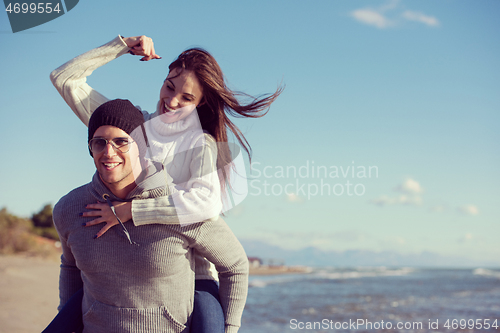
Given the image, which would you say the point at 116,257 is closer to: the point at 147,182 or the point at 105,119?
the point at 147,182

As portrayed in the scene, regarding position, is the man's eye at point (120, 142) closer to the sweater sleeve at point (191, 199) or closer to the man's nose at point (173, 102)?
the sweater sleeve at point (191, 199)

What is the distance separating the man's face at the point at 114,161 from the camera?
5.93 ft

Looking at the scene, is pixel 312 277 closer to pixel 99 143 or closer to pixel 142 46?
pixel 142 46

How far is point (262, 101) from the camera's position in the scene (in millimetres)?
2768

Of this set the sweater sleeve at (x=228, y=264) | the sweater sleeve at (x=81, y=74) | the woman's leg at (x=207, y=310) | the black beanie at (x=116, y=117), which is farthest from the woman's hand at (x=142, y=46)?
the woman's leg at (x=207, y=310)

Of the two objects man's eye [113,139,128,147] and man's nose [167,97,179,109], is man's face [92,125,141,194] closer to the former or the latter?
man's eye [113,139,128,147]

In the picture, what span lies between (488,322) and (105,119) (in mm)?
14334

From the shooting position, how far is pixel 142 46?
2340mm

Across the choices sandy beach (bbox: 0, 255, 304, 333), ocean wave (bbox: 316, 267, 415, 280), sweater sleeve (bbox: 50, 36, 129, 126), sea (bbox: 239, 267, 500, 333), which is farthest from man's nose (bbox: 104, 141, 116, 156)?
ocean wave (bbox: 316, 267, 415, 280)

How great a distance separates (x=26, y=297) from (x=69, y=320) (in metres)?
10.1

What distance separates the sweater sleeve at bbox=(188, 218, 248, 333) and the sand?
720cm

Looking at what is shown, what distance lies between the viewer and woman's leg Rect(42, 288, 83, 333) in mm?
1919

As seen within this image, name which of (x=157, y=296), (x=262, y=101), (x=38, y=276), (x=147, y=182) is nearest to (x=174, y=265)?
(x=157, y=296)

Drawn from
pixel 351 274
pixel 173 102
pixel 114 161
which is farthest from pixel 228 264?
pixel 351 274
